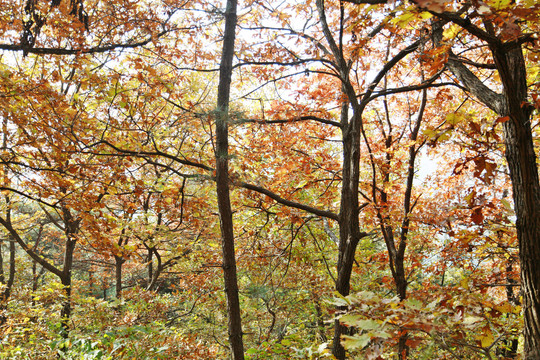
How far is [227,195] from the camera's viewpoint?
4.19 m

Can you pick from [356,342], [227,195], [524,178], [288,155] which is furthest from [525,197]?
[288,155]

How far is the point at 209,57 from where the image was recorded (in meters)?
5.73

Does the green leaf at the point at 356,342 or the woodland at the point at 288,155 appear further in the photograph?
the woodland at the point at 288,155

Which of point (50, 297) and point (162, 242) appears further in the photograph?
point (162, 242)

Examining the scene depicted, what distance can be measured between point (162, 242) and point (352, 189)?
528cm

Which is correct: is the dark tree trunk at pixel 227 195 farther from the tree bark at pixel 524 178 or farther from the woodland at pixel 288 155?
the tree bark at pixel 524 178

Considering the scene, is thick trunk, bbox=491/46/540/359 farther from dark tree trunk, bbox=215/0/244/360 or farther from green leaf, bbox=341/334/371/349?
dark tree trunk, bbox=215/0/244/360

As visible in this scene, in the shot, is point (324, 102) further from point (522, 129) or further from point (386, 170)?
point (522, 129)

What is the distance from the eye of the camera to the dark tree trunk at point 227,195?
3.97 meters

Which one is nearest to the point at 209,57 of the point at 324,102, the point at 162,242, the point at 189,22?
the point at 189,22

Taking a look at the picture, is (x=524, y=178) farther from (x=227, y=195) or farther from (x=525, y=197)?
(x=227, y=195)

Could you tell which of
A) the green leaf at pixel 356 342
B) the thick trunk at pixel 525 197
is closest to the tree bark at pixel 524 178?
the thick trunk at pixel 525 197

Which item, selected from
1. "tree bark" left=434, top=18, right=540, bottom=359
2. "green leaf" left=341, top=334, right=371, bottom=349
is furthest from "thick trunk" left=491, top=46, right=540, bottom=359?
"green leaf" left=341, top=334, right=371, bottom=349

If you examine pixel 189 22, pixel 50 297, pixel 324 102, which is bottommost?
pixel 50 297
